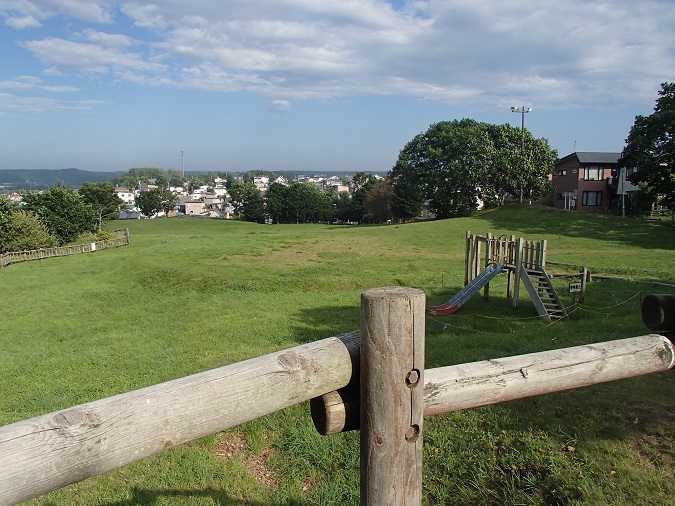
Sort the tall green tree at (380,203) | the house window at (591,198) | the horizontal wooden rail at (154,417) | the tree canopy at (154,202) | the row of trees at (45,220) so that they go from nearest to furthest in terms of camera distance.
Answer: the horizontal wooden rail at (154,417) < the row of trees at (45,220) < the house window at (591,198) < the tall green tree at (380,203) < the tree canopy at (154,202)

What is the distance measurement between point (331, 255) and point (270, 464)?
2411cm

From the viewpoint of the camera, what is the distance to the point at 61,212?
163 feet

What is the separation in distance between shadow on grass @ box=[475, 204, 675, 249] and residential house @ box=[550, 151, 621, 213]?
810 centimetres

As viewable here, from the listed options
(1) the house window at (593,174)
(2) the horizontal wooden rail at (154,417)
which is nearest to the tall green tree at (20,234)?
(2) the horizontal wooden rail at (154,417)

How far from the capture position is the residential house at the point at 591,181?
171 feet

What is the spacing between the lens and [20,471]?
1.65 m

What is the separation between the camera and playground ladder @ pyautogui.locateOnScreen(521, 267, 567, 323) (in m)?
14.7

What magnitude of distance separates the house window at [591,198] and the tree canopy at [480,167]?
4.56 metres

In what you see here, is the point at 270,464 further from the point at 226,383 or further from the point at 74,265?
the point at 74,265

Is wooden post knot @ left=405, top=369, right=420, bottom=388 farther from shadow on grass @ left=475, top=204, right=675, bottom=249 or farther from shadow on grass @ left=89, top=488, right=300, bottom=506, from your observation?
shadow on grass @ left=475, top=204, right=675, bottom=249

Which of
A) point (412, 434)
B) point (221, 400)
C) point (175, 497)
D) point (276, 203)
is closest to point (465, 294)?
point (175, 497)

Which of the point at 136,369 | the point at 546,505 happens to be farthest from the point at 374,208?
the point at 546,505

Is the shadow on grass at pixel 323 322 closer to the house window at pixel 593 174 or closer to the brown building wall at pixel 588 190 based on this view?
the brown building wall at pixel 588 190

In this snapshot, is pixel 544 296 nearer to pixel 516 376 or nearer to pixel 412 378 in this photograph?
pixel 516 376
